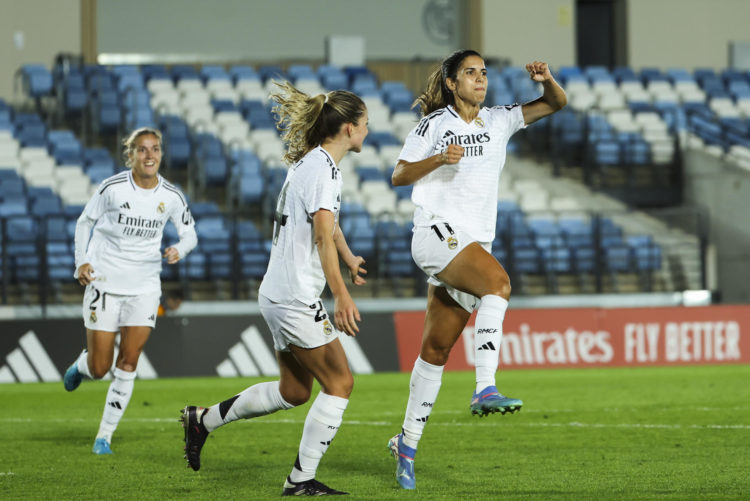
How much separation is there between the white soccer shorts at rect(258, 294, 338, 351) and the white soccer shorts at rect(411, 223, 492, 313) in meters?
0.80

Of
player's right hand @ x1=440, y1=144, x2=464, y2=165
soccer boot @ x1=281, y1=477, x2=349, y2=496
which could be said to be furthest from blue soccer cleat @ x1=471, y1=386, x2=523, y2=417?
player's right hand @ x1=440, y1=144, x2=464, y2=165

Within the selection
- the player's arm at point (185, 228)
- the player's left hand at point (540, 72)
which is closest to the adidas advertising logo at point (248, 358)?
the player's arm at point (185, 228)

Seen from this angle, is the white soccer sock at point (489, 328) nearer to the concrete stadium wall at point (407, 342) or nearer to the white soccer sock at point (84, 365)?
the white soccer sock at point (84, 365)

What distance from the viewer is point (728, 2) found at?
31047mm

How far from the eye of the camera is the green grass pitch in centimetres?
638

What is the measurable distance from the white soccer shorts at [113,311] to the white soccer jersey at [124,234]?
0.05 m

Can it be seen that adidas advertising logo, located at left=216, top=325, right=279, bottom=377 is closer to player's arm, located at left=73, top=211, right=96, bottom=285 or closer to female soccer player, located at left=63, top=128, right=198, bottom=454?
female soccer player, located at left=63, top=128, right=198, bottom=454

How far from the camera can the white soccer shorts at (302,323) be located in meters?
5.78

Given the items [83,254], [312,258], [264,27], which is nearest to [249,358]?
[83,254]

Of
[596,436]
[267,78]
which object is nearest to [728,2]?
[267,78]

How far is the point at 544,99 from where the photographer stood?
682cm

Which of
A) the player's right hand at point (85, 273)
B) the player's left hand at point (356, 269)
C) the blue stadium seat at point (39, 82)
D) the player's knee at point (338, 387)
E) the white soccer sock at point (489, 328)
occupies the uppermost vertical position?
the blue stadium seat at point (39, 82)

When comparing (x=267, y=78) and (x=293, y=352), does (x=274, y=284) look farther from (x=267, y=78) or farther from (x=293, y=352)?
(x=267, y=78)

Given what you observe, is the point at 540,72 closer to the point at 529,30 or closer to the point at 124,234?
the point at 124,234
